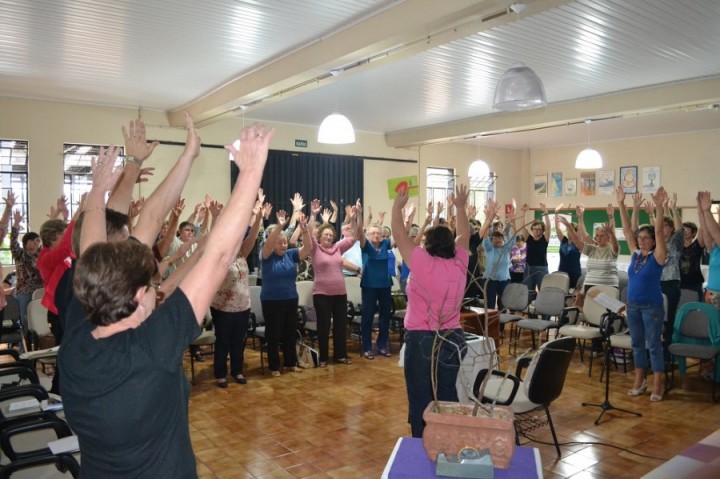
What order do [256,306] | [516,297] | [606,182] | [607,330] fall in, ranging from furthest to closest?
[606,182], [516,297], [256,306], [607,330]

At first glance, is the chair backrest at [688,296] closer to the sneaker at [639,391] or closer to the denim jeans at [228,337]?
the sneaker at [639,391]

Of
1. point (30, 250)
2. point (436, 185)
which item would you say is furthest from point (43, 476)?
point (436, 185)

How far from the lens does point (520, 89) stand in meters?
4.33

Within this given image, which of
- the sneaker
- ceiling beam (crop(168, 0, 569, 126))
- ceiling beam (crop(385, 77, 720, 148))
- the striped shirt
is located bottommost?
the sneaker

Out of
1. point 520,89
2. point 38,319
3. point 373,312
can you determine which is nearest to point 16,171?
point 38,319

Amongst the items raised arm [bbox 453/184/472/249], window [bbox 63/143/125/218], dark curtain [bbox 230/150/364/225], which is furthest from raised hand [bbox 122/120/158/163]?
dark curtain [bbox 230/150/364/225]

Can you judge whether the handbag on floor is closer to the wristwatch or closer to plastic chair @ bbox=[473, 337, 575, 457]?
plastic chair @ bbox=[473, 337, 575, 457]

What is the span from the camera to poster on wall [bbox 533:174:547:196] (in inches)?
564

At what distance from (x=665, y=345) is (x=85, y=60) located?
6835mm

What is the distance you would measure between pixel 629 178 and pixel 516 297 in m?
6.90

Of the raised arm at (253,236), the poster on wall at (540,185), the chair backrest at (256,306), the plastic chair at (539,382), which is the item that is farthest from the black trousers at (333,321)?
the poster on wall at (540,185)

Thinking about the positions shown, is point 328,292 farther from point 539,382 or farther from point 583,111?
point 583,111

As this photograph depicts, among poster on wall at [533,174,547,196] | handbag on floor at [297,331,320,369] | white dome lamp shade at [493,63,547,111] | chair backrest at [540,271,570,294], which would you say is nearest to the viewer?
white dome lamp shade at [493,63,547,111]

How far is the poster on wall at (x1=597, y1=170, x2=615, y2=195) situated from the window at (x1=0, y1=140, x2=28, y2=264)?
11.3m
